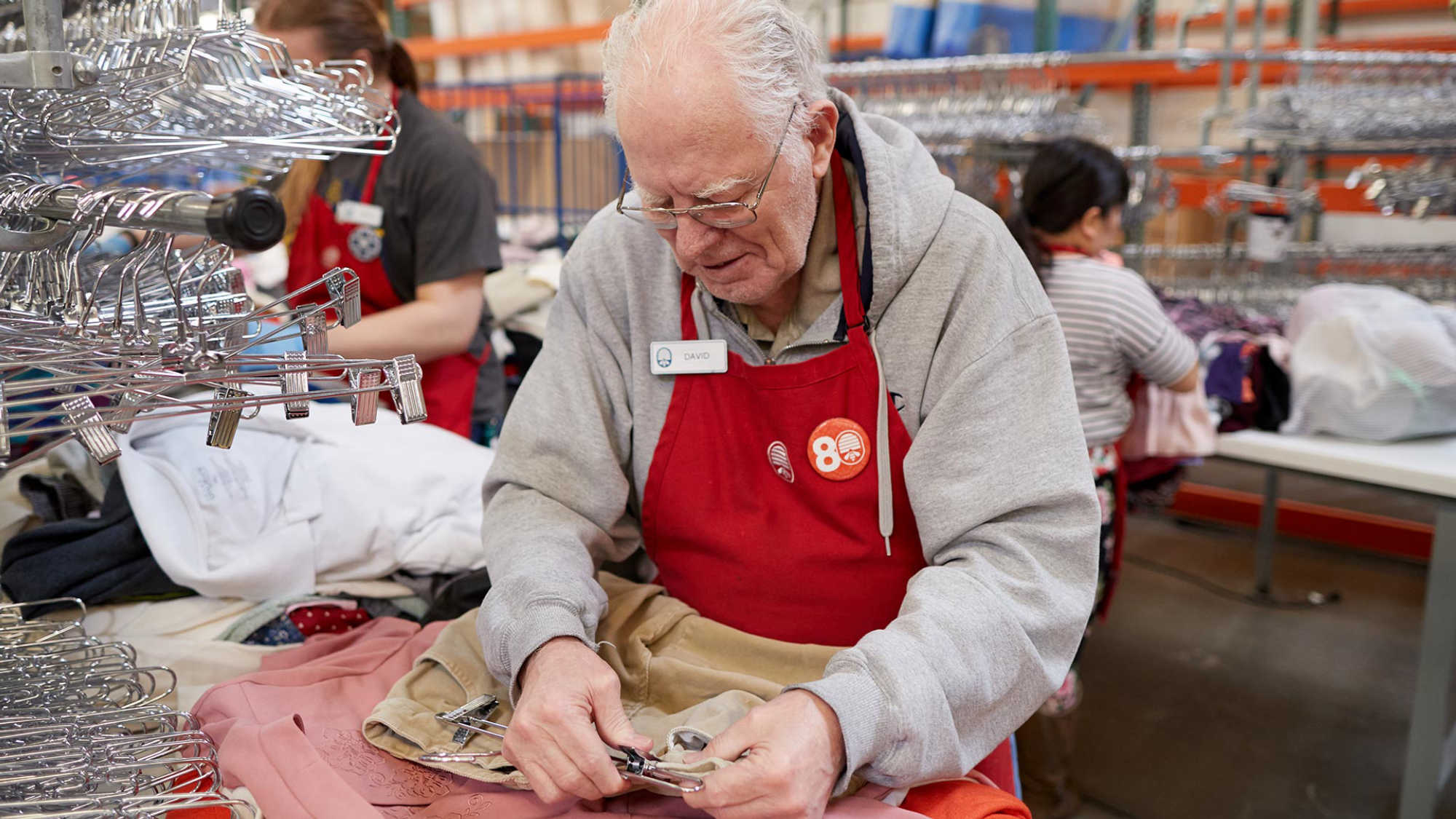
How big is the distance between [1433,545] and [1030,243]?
104 centimetres

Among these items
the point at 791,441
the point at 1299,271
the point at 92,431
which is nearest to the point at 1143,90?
the point at 1299,271

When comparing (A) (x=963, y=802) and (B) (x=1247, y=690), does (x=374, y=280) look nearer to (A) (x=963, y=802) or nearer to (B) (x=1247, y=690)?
(A) (x=963, y=802)

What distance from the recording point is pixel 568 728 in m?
1.08

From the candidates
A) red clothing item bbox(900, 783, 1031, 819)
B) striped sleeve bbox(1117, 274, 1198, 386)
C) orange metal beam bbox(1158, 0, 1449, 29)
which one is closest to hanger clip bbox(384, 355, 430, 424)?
red clothing item bbox(900, 783, 1031, 819)

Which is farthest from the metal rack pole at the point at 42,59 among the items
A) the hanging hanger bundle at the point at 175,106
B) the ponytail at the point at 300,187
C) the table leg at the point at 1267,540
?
the table leg at the point at 1267,540

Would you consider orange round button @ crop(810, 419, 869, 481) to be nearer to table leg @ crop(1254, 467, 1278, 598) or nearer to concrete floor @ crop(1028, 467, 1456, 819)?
concrete floor @ crop(1028, 467, 1456, 819)

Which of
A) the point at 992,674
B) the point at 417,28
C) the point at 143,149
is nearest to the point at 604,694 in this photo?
the point at 992,674

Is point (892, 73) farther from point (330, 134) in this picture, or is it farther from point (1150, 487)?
point (330, 134)

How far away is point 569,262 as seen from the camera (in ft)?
4.93

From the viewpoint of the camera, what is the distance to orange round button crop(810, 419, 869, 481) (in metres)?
1.31

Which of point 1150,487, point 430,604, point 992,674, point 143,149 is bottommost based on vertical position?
point 1150,487

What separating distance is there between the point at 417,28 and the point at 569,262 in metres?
6.16

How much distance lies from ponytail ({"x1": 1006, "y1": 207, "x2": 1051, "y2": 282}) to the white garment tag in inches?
50.9

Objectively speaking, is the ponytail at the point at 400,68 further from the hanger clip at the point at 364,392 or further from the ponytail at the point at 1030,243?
the hanger clip at the point at 364,392
